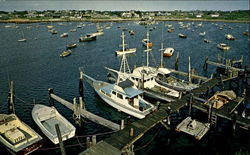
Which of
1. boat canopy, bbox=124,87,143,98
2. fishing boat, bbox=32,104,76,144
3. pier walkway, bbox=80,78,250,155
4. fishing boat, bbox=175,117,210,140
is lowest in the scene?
fishing boat, bbox=175,117,210,140

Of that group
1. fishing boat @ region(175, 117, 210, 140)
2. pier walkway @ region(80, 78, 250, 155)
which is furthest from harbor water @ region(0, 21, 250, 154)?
pier walkway @ region(80, 78, 250, 155)

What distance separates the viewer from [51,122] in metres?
28.9

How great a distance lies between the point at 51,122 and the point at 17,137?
17.7ft

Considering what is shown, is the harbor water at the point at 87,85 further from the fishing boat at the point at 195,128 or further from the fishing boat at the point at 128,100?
the fishing boat at the point at 128,100

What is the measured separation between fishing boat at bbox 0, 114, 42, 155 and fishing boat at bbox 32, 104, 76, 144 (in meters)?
1.61

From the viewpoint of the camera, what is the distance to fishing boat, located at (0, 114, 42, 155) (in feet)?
76.0

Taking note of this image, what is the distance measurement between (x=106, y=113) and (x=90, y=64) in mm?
33185

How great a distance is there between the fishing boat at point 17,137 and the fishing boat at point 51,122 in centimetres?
161

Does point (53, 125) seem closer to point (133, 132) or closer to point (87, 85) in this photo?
point (133, 132)

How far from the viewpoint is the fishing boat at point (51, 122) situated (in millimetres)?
25853

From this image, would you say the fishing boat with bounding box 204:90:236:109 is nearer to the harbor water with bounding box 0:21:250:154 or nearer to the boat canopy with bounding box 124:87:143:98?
the harbor water with bounding box 0:21:250:154

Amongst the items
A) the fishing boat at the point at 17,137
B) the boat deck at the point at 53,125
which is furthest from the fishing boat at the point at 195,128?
the fishing boat at the point at 17,137

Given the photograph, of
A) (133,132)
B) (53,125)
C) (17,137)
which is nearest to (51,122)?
(53,125)

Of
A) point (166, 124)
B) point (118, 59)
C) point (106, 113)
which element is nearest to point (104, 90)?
point (106, 113)
